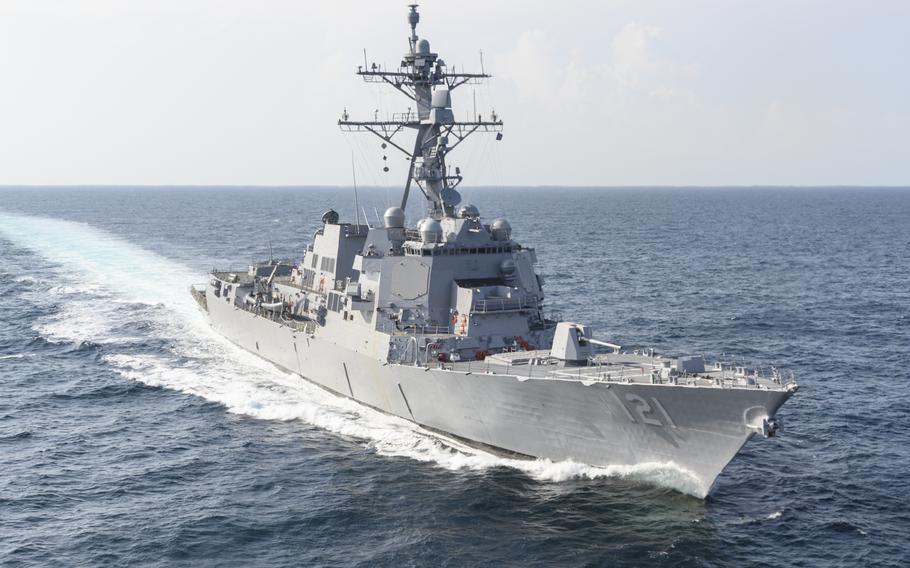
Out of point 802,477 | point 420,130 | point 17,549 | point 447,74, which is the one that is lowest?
point 17,549

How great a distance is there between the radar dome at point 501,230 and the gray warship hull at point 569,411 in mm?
5090

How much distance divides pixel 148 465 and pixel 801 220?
344ft

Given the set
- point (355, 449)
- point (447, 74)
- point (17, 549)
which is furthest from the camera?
point (447, 74)

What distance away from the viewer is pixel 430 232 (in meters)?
25.4

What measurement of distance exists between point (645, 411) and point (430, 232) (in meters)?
9.15

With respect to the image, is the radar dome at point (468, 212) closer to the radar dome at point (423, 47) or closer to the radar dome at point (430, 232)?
the radar dome at point (430, 232)

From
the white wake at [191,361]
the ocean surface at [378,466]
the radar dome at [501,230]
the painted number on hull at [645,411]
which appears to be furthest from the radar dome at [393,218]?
the painted number on hull at [645,411]

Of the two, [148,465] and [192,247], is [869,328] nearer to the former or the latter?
[148,465]

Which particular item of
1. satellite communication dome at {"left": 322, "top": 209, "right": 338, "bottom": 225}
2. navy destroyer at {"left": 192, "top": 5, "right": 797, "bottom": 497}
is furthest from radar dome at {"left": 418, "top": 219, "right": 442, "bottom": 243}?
satellite communication dome at {"left": 322, "top": 209, "right": 338, "bottom": 225}

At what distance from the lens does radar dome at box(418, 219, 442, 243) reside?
25422 millimetres

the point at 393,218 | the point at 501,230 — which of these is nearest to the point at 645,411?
the point at 501,230

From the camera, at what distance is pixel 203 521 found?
61.3 ft

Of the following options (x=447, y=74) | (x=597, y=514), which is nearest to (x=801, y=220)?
(x=447, y=74)

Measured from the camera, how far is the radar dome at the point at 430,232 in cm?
2542
